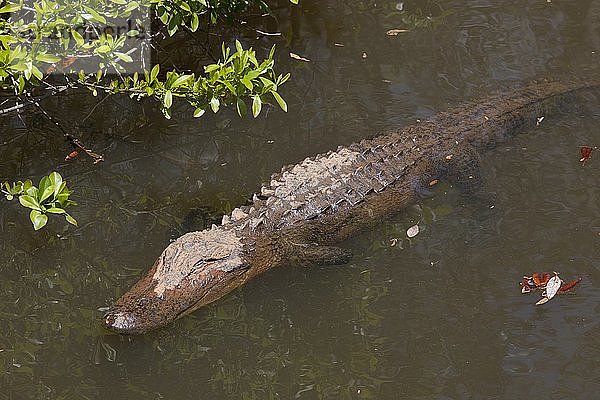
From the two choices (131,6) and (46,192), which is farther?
(131,6)

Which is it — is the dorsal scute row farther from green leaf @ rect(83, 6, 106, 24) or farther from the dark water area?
green leaf @ rect(83, 6, 106, 24)

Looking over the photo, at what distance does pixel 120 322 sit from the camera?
4129 millimetres

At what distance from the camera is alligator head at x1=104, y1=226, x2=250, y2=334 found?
4.21 m

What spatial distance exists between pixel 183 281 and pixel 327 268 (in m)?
0.90

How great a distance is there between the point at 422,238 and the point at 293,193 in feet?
2.94

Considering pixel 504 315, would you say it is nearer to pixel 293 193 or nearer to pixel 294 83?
pixel 293 193

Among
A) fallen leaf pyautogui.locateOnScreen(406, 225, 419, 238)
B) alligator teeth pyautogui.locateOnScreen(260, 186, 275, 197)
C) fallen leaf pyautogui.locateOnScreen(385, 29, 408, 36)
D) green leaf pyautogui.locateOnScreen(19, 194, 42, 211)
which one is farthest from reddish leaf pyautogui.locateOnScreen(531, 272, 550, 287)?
fallen leaf pyautogui.locateOnScreen(385, 29, 408, 36)

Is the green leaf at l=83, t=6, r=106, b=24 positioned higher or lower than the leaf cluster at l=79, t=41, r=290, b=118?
higher

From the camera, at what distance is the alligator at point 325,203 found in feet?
14.7

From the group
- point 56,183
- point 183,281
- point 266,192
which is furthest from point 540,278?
point 56,183

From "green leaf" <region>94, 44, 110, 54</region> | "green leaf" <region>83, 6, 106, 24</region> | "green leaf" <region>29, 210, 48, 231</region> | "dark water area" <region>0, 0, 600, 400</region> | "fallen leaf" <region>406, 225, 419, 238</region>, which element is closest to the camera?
"green leaf" <region>29, 210, 48, 231</region>

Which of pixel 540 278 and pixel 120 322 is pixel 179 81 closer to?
pixel 120 322

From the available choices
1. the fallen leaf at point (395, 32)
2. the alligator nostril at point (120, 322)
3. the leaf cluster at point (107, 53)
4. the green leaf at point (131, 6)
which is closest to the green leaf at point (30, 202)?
the leaf cluster at point (107, 53)

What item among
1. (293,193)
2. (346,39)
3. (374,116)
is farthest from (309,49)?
(293,193)
